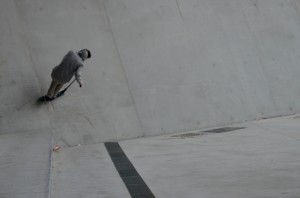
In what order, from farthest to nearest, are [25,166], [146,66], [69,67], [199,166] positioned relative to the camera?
[146,66], [69,67], [199,166], [25,166]

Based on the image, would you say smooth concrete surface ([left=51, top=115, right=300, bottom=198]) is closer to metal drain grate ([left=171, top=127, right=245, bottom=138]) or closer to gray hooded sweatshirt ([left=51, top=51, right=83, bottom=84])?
metal drain grate ([left=171, top=127, right=245, bottom=138])

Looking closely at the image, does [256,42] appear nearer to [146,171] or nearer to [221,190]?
[146,171]

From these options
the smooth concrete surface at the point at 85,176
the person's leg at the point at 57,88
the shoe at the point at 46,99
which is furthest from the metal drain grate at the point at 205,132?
the shoe at the point at 46,99

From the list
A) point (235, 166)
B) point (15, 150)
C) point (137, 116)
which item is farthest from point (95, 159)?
point (137, 116)

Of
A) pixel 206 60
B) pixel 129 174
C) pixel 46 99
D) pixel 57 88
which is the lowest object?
pixel 129 174

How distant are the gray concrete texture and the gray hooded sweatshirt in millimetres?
1104

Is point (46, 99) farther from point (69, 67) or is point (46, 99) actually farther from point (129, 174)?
point (129, 174)

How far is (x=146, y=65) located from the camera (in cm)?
1122

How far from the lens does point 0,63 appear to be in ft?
34.0

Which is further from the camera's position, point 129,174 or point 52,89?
point 52,89

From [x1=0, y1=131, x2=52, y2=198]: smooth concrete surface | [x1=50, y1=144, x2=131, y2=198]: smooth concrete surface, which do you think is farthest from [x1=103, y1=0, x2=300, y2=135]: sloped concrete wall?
[x1=0, y1=131, x2=52, y2=198]: smooth concrete surface

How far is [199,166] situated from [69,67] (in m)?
3.56

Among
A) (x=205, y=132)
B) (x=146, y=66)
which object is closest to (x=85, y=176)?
(x=205, y=132)

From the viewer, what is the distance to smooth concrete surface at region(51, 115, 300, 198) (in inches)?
200
